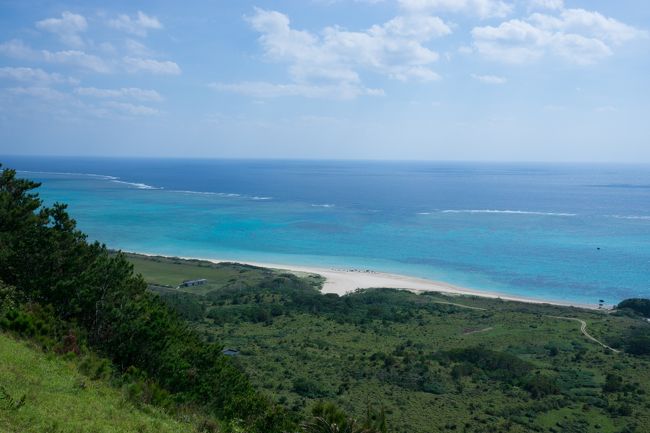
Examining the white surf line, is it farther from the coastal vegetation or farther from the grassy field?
the grassy field

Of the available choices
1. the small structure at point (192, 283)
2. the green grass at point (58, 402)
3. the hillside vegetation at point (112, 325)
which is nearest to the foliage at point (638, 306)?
the small structure at point (192, 283)

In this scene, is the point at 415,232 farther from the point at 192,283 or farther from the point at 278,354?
the point at 278,354

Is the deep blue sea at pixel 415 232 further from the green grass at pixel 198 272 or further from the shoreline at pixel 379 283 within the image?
the green grass at pixel 198 272

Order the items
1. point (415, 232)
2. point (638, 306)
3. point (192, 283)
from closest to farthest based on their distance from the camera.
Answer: point (638, 306) < point (192, 283) < point (415, 232)

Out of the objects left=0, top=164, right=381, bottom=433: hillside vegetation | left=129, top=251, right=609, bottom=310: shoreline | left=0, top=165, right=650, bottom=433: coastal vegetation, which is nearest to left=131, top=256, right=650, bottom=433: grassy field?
left=0, top=165, right=650, bottom=433: coastal vegetation

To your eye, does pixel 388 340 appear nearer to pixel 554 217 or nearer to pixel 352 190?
pixel 554 217

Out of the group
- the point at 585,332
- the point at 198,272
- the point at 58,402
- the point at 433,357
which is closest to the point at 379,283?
the point at 198,272
